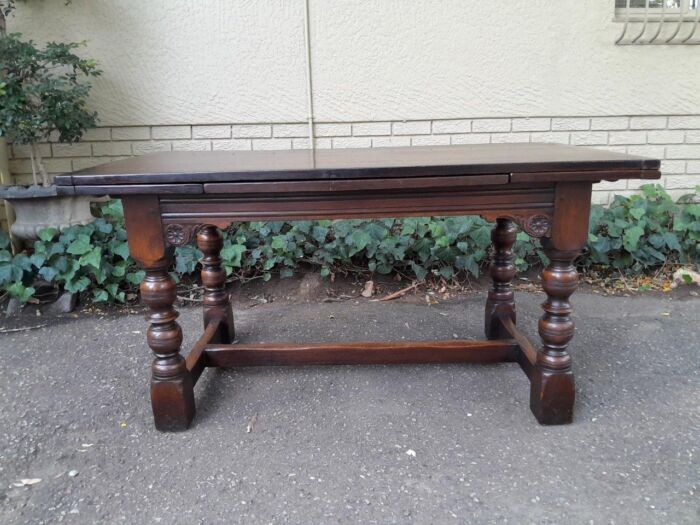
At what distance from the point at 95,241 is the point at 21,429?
1.59m

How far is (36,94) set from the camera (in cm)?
314

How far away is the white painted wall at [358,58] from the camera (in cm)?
361

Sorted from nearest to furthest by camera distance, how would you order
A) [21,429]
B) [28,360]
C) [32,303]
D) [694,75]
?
[21,429] < [28,360] < [32,303] < [694,75]

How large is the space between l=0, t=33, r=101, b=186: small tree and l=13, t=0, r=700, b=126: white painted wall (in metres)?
0.33

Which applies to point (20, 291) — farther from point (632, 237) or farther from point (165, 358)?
point (632, 237)

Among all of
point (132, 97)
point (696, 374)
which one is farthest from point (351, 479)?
point (132, 97)

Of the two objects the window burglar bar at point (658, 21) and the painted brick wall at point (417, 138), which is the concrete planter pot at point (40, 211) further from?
the window burglar bar at point (658, 21)

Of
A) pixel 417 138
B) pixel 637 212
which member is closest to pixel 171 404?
pixel 417 138

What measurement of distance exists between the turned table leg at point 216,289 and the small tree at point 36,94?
4.89 feet

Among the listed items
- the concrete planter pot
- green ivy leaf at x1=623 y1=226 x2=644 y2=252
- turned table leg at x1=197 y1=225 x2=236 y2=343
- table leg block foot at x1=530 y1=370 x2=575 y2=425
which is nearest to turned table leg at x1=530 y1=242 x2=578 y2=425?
table leg block foot at x1=530 y1=370 x2=575 y2=425

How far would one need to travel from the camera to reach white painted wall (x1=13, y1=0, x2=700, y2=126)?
3609mm

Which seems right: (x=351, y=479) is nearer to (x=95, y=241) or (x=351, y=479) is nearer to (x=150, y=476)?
(x=150, y=476)

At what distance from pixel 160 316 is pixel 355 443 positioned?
84cm

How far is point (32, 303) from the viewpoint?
3.25 meters
